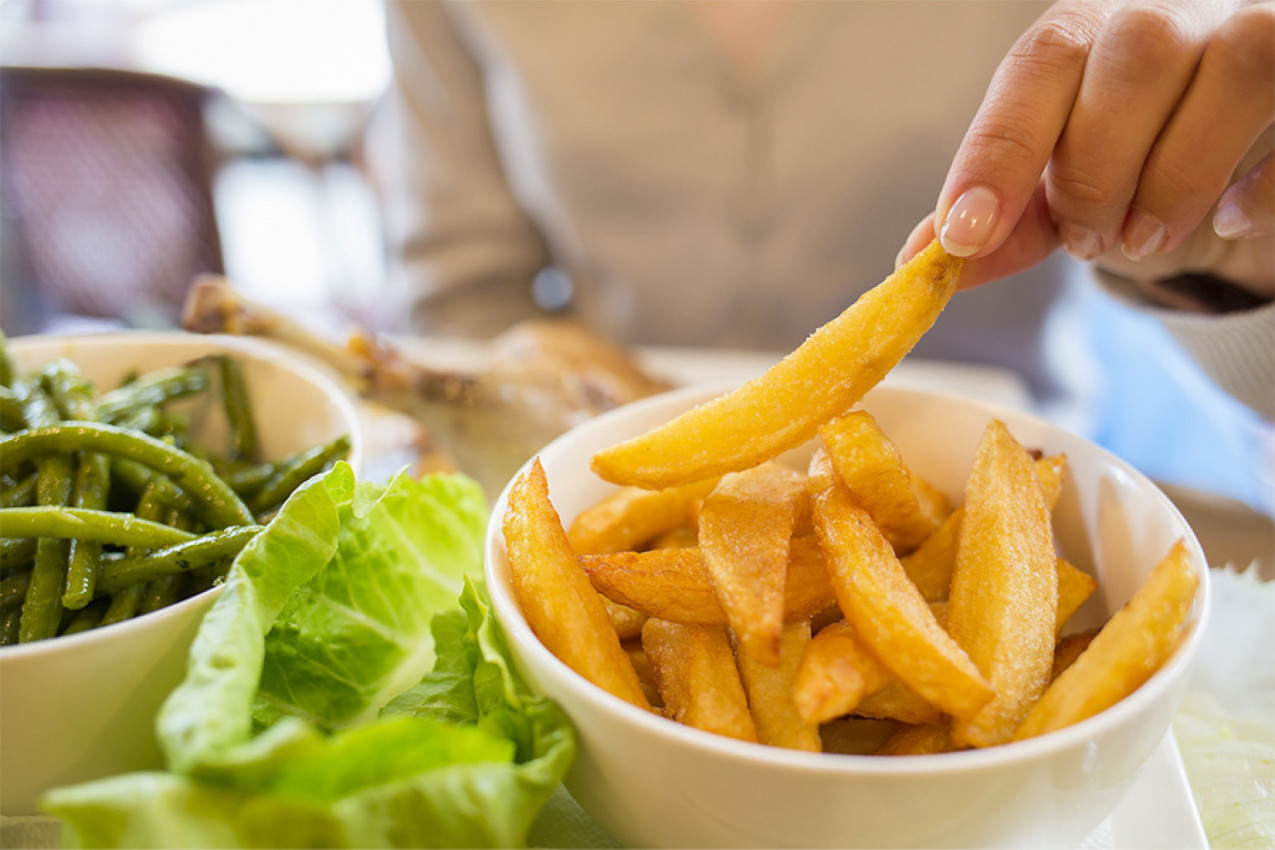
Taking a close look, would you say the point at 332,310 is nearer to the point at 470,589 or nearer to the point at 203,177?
the point at 203,177

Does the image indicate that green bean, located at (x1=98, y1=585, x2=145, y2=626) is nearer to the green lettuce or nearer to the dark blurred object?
the green lettuce

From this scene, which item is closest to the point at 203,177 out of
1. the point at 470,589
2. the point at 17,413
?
the point at 17,413

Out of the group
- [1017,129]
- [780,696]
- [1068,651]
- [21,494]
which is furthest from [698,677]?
[21,494]

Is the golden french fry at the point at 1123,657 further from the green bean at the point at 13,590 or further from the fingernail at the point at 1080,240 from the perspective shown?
the green bean at the point at 13,590

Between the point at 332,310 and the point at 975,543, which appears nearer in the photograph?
the point at 975,543

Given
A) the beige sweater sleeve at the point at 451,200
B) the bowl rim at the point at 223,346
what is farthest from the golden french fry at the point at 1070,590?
the beige sweater sleeve at the point at 451,200

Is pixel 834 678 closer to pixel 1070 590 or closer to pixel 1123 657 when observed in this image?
pixel 1123 657
